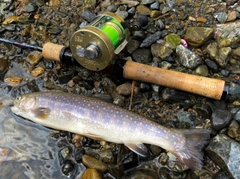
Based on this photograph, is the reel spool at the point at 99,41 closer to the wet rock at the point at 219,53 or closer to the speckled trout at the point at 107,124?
the speckled trout at the point at 107,124

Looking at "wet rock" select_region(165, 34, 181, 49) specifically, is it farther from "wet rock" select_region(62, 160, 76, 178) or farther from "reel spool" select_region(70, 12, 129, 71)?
"wet rock" select_region(62, 160, 76, 178)

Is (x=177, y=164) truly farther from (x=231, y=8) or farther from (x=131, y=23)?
(x=231, y=8)

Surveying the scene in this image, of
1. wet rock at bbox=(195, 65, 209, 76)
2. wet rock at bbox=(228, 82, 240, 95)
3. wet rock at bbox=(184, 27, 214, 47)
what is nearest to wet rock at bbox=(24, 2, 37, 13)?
wet rock at bbox=(184, 27, 214, 47)

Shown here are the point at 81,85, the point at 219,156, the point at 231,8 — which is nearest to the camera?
the point at 219,156

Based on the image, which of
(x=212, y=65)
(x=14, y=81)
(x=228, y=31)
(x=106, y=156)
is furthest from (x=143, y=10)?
(x=106, y=156)

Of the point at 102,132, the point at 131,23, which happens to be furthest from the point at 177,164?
the point at 131,23

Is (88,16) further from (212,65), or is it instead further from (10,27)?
(212,65)
